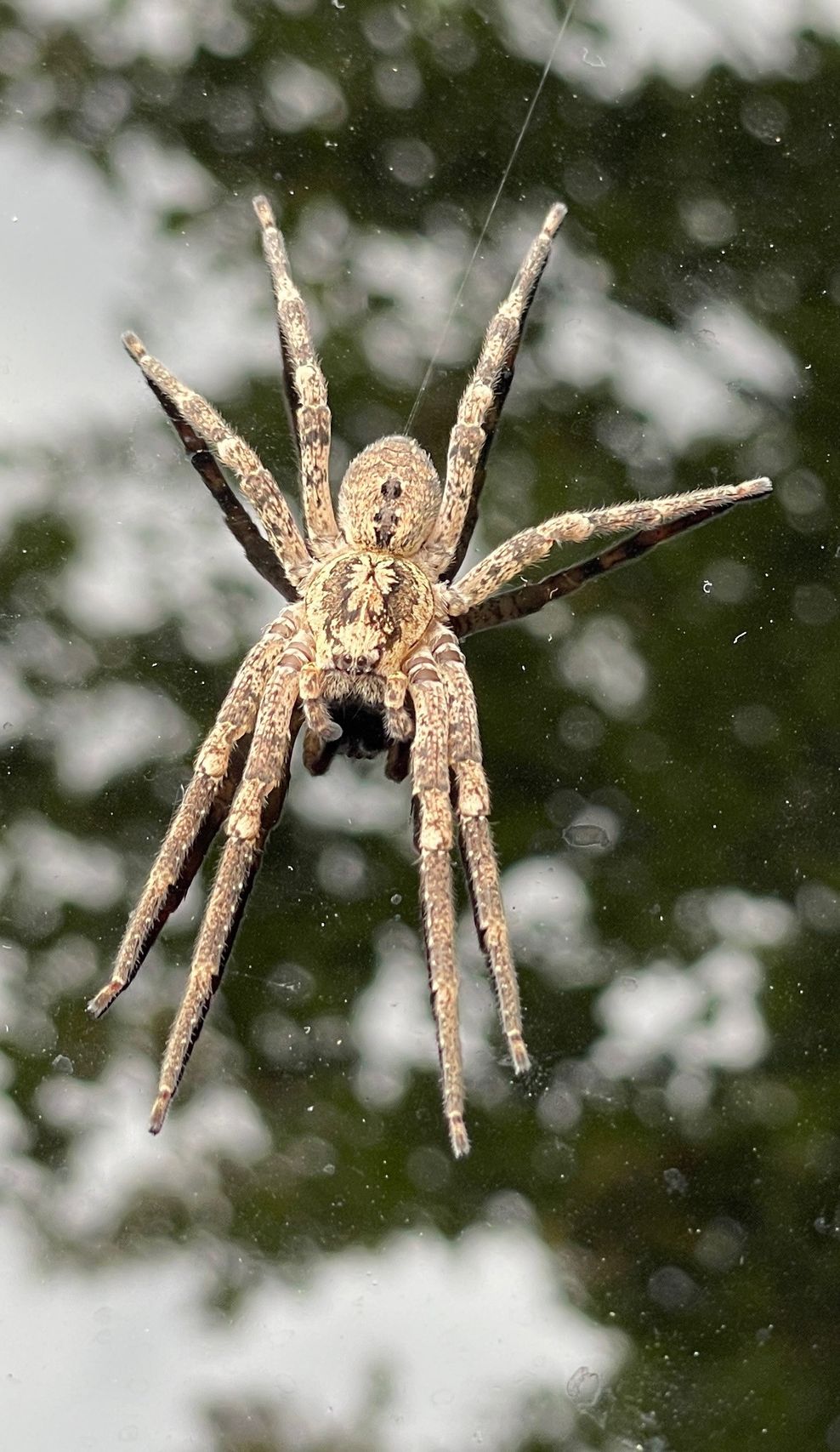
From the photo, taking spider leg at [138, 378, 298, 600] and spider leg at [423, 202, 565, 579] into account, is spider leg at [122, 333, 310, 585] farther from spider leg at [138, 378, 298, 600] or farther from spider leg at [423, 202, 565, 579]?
spider leg at [423, 202, 565, 579]

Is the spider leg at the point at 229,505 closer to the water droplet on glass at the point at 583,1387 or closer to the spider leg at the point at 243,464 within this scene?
the spider leg at the point at 243,464

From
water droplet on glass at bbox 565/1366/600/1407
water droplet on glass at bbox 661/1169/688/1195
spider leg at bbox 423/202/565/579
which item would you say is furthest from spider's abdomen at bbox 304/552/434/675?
water droplet on glass at bbox 565/1366/600/1407

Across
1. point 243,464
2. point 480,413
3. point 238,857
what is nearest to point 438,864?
point 238,857

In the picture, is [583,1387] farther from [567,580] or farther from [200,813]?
[567,580]

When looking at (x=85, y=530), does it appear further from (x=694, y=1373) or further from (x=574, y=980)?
(x=694, y=1373)

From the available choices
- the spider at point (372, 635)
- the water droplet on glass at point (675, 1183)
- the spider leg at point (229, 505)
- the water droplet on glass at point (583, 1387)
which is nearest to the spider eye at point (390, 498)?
the spider at point (372, 635)

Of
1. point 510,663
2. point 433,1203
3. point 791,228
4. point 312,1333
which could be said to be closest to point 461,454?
point 510,663
